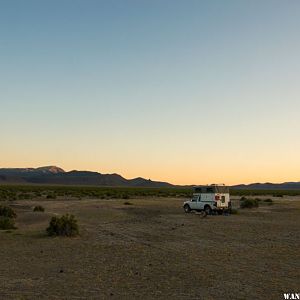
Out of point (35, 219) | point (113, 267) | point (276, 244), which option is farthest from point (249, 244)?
point (35, 219)

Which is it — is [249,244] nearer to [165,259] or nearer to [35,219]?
[165,259]

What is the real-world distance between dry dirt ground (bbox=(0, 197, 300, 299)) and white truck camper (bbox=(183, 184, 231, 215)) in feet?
48.1

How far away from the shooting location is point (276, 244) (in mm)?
22875

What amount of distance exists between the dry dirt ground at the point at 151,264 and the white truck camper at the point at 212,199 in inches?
577

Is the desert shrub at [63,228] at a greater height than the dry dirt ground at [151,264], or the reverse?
the desert shrub at [63,228]

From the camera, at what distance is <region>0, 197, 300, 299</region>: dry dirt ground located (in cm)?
1303

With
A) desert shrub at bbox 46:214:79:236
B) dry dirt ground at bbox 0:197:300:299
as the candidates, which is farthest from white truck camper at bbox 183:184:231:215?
desert shrub at bbox 46:214:79:236

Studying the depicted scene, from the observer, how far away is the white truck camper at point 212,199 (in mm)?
44438

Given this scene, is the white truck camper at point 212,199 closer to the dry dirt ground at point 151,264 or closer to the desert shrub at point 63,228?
the dry dirt ground at point 151,264

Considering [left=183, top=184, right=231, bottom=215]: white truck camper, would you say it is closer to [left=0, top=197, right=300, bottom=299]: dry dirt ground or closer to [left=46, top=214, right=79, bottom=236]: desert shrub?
[left=0, top=197, right=300, bottom=299]: dry dirt ground

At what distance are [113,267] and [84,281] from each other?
8.11ft

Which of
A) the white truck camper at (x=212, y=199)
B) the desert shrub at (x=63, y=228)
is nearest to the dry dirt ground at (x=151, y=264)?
the desert shrub at (x=63, y=228)

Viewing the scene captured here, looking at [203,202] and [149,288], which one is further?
[203,202]

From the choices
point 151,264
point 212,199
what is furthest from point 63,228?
point 212,199
